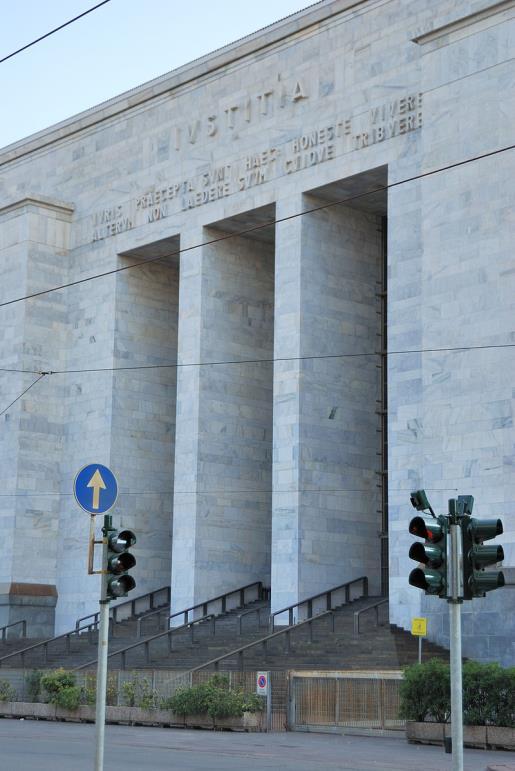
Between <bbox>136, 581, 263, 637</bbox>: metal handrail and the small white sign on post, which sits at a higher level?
<bbox>136, 581, 263, 637</bbox>: metal handrail

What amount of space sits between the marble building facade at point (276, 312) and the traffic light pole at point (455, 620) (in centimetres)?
1752

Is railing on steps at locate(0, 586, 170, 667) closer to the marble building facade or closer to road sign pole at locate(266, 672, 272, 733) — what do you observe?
the marble building facade

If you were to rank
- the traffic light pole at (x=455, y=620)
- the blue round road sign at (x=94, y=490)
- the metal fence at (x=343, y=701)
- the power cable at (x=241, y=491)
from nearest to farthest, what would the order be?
the traffic light pole at (x=455, y=620) < the blue round road sign at (x=94, y=490) < the metal fence at (x=343, y=701) < the power cable at (x=241, y=491)

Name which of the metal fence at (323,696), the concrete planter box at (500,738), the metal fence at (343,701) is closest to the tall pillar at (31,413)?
the metal fence at (323,696)

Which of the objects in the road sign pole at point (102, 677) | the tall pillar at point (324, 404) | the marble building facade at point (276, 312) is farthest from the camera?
the tall pillar at point (324, 404)

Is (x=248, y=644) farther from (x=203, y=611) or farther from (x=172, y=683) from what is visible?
(x=203, y=611)

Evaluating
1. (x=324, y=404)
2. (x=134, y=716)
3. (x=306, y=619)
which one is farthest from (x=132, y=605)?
(x=134, y=716)

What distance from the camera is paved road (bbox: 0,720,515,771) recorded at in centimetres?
1659

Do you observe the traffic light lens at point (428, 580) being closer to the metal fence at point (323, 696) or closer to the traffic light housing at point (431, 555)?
the traffic light housing at point (431, 555)

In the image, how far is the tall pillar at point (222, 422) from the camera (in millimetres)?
38344

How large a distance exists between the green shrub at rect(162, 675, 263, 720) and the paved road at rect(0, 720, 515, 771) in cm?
61

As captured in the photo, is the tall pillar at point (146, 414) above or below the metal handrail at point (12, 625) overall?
above

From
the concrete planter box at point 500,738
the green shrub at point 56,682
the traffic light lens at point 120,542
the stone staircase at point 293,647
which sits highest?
the traffic light lens at point 120,542

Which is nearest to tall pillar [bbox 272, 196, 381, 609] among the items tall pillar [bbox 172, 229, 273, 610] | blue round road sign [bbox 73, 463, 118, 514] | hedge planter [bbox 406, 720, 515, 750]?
tall pillar [bbox 172, 229, 273, 610]
